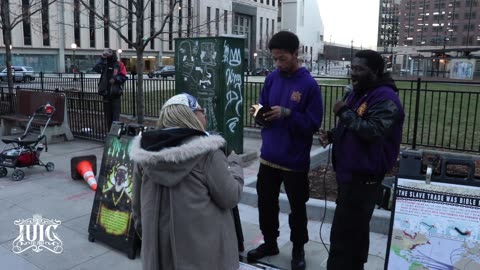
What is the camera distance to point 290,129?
366 centimetres

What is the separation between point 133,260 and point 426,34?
488ft

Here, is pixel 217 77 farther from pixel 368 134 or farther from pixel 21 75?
pixel 21 75

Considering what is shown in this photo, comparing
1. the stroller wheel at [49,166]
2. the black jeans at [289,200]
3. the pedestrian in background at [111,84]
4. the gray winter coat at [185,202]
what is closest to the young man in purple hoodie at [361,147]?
the black jeans at [289,200]

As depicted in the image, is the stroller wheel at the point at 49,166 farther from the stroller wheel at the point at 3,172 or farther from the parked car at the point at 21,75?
the parked car at the point at 21,75

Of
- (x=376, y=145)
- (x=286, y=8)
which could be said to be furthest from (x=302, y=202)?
(x=286, y=8)

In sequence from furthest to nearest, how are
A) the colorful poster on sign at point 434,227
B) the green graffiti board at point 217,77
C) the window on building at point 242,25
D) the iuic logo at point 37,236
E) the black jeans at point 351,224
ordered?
the window on building at point 242,25 < the green graffiti board at point 217,77 < the iuic logo at point 37,236 < the black jeans at point 351,224 < the colorful poster on sign at point 434,227

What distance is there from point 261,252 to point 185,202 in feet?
6.52

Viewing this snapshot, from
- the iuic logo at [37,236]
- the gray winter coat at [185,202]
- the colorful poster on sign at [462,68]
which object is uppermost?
the colorful poster on sign at [462,68]

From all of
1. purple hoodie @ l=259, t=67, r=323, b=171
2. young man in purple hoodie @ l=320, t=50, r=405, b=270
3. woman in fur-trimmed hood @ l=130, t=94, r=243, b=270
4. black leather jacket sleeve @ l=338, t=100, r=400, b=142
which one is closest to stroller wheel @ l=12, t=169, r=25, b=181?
purple hoodie @ l=259, t=67, r=323, b=171

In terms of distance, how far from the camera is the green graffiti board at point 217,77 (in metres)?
6.90

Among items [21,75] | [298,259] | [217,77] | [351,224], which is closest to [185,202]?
[351,224]

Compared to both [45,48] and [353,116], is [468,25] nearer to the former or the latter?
[45,48]

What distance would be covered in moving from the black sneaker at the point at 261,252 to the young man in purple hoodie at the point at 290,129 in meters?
0.29

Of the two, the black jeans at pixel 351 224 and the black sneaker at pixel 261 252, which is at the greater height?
the black jeans at pixel 351 224
